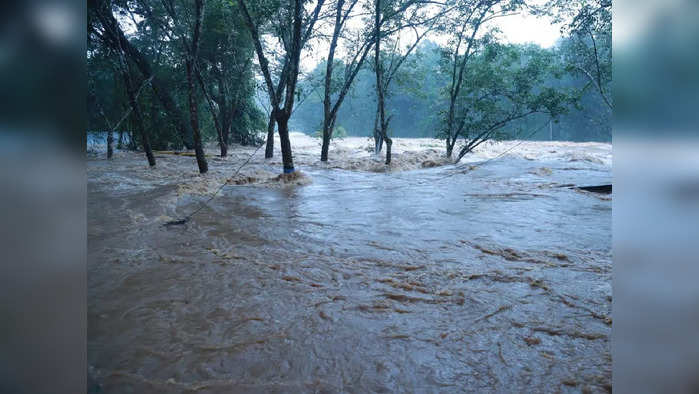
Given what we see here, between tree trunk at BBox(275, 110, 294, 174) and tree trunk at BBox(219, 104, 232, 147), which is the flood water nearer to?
tree trunk at BBox(275, 110, 294, 174)

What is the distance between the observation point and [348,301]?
8.62 feet

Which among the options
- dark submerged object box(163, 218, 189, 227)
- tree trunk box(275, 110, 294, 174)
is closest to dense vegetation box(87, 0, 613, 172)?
tree trunk box(275, 110, 294, 174)

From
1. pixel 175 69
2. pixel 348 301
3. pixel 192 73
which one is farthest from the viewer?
pixel 175 69

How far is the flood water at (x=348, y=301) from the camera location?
1860 millimetres

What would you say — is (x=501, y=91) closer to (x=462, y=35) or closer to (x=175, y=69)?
(x=462, y=35)

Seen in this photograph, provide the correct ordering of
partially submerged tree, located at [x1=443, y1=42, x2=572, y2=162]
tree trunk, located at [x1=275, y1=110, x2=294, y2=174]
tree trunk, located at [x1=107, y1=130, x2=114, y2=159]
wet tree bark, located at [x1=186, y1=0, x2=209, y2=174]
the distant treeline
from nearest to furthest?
wet tree bark, located at [x1=186, y1=0, x2=209, y2=174]
tree trunk, located at [x1=275, y1=110, x2=294, y2=174]
partially submerged tree, located at [x1=443, y1=42, x2=572, y2=162]
tree trunk, located at [x1=107, y1=130, x2=114, y2=159]
the distant treeline

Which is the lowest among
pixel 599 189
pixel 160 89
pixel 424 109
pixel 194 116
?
pixel 599 189

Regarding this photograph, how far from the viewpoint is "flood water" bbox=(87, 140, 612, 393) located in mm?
1860

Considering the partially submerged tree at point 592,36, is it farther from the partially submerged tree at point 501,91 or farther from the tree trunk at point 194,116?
the tree trunk at point 194,116

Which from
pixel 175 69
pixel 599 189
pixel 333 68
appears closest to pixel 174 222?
pixel 599 189
